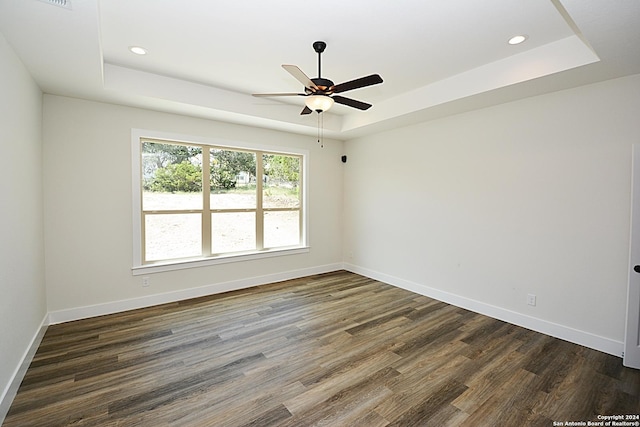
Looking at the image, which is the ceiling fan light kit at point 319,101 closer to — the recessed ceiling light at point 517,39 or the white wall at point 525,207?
the recessed ceiling light at point 517,39

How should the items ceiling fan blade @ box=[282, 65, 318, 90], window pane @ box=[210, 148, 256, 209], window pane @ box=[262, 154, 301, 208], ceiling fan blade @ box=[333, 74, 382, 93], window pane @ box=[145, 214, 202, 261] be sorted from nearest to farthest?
1. ceiling fan blade @ box=[282, 65, 318, 90]
2. ceiling fan blade @ box=[333, 74, 382, 93]
3. window pane @ box=[145, 214, 202, 261]
4. window pane @ box=[210, 148, 256, 209]
5. window pane @ box=[262, 154, 301, 208]

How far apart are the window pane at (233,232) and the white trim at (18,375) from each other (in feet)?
A: 7.09

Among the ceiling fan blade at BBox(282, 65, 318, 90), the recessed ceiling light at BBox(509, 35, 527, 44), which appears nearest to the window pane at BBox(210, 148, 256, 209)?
the ceiling fan blade at BBox(282, 65, 318, 90)

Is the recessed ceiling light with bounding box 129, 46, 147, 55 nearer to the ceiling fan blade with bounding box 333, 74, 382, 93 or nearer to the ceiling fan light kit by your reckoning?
the ceiling fan light kit

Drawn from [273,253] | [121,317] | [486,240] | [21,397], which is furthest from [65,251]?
[486,240]

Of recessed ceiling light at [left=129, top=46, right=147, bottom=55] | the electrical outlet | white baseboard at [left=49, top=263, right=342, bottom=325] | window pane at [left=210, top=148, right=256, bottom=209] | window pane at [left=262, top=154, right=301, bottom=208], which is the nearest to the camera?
recessed ceiling light at [left=129, top=46, right=147, bottom=55]

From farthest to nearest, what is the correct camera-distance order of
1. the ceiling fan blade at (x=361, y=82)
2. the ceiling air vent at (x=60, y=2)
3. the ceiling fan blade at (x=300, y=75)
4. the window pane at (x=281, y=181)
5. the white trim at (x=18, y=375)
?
1. the window pane at (x=281, y=181)
2. the ceiling fan blade at (x=361, y=82)
3. the ceiling fan blade at (x=300, y=75)
4. the white trim at (x=18, y=375)
5. the ceiling air vent at (x=60, y=2)

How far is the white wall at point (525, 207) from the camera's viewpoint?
9.69ft

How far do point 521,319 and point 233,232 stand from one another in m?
4.16

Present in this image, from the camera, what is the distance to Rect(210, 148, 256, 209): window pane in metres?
4.74

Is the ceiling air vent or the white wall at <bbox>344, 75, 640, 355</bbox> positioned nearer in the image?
the ceiling air vent

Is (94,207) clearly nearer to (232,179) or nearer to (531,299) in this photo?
(232,179)

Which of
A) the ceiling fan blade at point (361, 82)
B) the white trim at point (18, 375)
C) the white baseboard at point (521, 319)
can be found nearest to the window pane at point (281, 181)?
the white baseboard at point (521, 319)

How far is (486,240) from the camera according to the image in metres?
3.93
